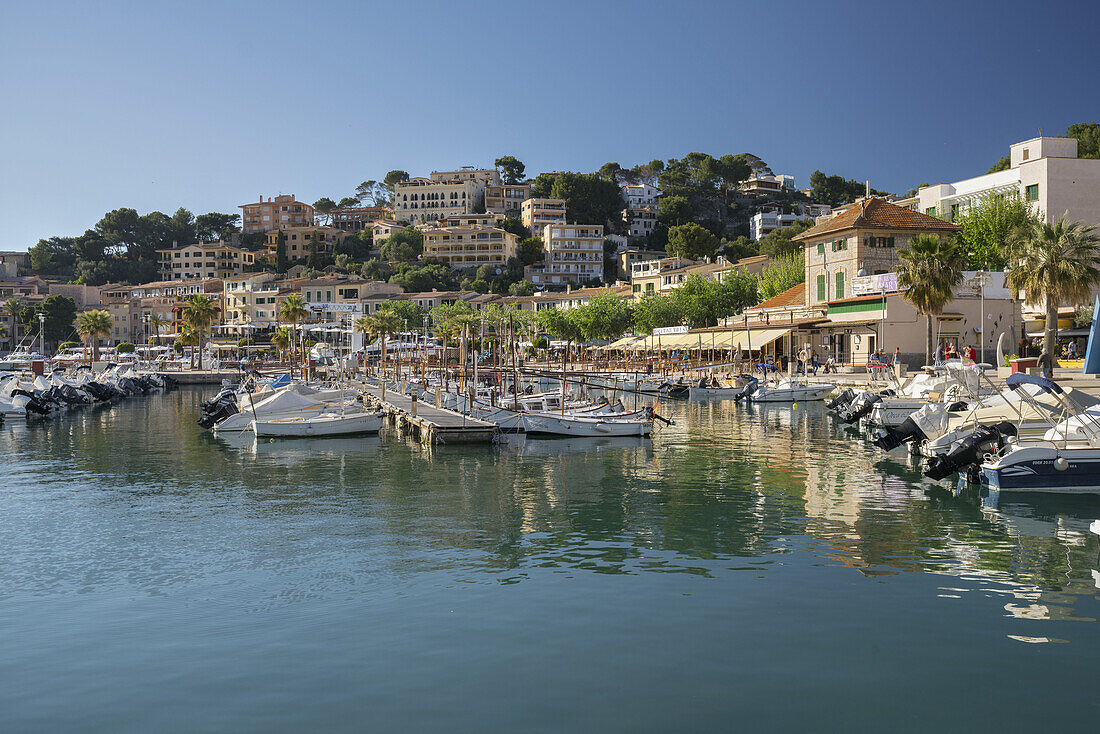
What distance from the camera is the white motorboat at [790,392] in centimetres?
5297

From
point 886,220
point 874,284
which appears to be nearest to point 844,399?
point 874,284

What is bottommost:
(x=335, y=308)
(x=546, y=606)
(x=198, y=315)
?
(x=546, y=606)

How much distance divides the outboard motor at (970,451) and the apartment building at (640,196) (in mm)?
163378

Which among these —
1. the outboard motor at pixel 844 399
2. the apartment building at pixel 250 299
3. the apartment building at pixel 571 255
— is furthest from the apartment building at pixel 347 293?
the outboard motor at pixel 844 399

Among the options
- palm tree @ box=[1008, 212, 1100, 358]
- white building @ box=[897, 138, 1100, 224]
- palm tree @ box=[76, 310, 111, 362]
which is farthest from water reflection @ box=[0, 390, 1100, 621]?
palm tree @ box=[76, 310, 111, 362]

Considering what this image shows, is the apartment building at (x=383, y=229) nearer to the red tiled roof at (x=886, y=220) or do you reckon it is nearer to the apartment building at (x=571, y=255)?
the apartment building at (x=571, y=255)

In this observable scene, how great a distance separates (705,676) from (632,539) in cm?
725

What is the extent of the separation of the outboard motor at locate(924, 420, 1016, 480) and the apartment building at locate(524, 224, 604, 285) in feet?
424

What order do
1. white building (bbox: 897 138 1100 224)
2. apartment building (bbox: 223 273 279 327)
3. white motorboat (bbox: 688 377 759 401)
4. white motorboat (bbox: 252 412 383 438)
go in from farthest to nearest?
1. apartment building (bbox: 223 273 279 327)
2. white building (bbox: 897 138 1100 224)
3. white motorboat (bbox: 688 377 759 401)
4. white motorboat (bbox: 252 412 383 438)

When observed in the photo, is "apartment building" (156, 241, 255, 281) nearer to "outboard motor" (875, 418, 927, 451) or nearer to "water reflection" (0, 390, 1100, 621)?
"water reflection" (0, 390, 1100, 621)

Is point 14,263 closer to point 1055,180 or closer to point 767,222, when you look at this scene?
point 767,222

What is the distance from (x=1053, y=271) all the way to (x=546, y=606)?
124ft

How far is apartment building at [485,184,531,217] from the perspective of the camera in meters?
181

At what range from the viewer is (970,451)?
22875 millimetres
